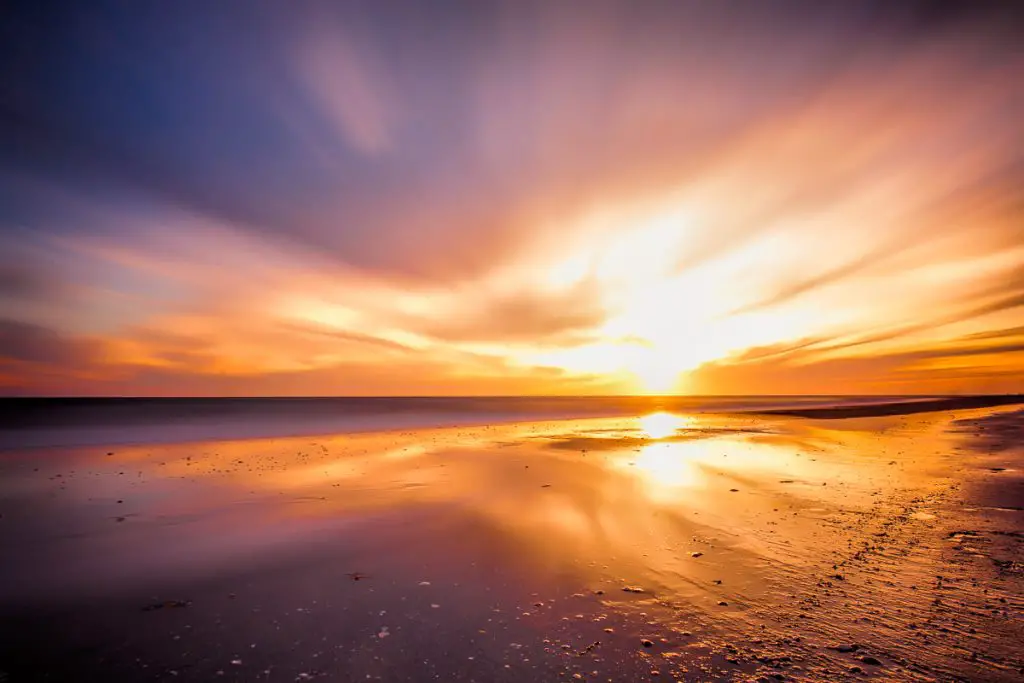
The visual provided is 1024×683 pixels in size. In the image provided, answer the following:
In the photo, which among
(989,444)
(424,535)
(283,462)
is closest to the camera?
(424,535)

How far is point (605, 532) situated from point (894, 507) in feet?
25.3

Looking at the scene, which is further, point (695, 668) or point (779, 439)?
point (779, 439)

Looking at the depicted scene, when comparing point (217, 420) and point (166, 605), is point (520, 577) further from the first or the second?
point (217, 420)

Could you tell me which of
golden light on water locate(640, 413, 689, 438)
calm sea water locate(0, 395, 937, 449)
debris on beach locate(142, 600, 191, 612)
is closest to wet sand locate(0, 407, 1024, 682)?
debris on beach locate(142, 600, 191, 612)

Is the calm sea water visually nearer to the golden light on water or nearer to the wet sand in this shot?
the golden light on water

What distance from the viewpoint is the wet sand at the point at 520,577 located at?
17.1 ft

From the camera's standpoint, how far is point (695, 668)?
16.3ft

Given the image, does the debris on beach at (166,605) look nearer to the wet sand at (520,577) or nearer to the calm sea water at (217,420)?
the wet sand at (520,577)

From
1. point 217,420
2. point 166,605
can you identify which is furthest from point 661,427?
point 217,420

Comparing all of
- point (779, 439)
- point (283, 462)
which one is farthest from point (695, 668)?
point (779, 439)

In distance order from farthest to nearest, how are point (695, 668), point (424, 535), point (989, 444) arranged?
point (989, 444) < point (424, 535) < point (695, 668)

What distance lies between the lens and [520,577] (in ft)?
24.9

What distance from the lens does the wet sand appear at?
5203 millimetres

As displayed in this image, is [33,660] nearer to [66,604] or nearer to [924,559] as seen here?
[66,604]
